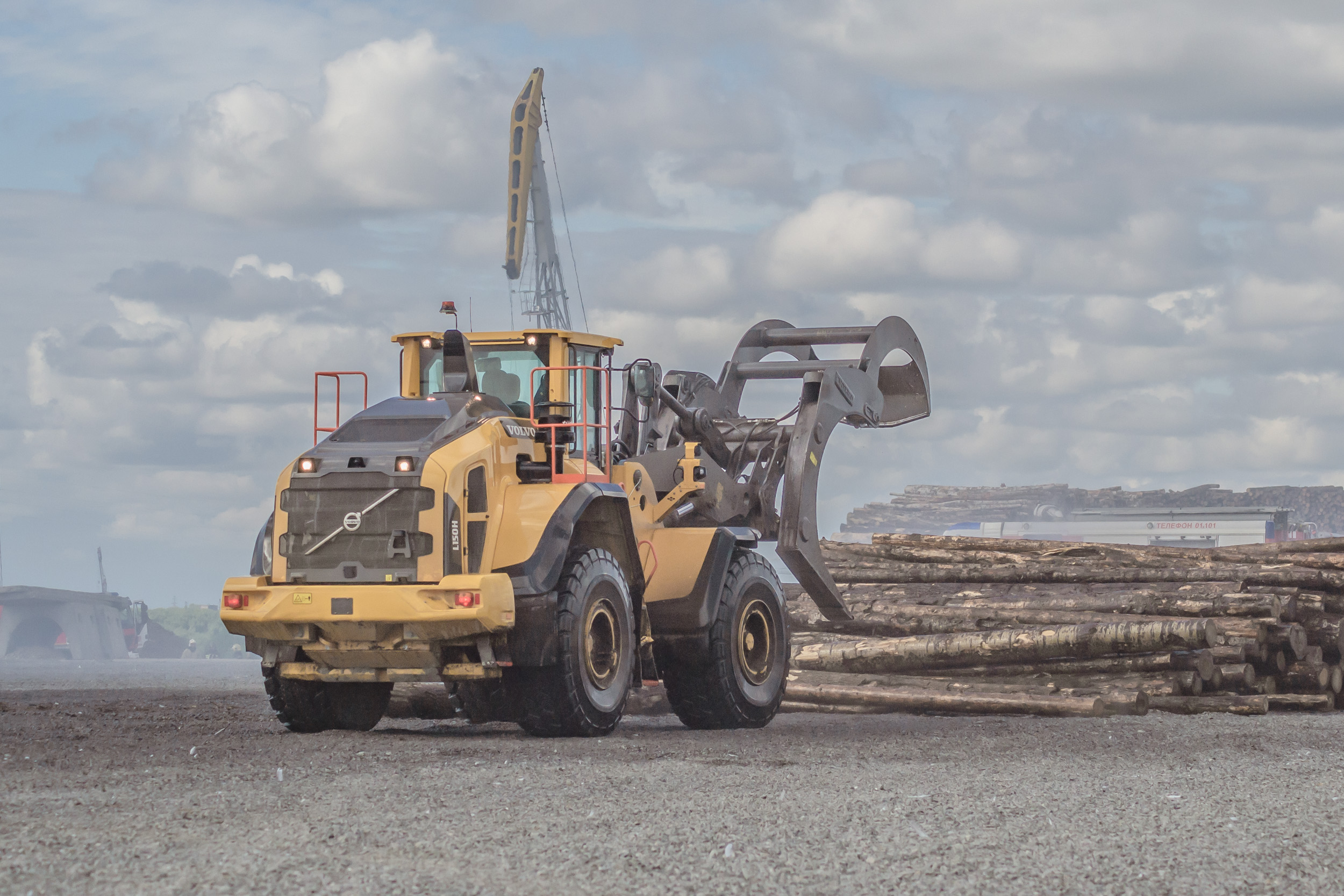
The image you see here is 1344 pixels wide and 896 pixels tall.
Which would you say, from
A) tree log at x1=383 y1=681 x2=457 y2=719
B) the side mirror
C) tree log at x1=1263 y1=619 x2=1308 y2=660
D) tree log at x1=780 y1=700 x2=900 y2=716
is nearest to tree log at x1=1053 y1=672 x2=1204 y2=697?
tree log at x1=1263 y1=619 x2=1308 y2=660

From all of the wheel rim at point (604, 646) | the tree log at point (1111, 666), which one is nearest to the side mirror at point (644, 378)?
the wheel rim at point (604, 646)

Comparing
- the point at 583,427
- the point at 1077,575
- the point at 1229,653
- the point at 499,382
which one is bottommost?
the point at 1229,653

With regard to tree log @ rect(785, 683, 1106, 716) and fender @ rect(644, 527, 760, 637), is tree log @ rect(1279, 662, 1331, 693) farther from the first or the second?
fender @ rect(644, 527, 760, 637)

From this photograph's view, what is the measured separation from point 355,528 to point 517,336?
89.8 inches

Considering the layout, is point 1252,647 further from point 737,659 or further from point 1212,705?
point 737,659

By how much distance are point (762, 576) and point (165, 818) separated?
683 cm

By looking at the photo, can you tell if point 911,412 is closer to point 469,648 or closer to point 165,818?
point 469,648

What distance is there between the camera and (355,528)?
10281 mm

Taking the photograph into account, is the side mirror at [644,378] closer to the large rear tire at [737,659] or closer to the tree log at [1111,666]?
the large rear tire at [737,659]

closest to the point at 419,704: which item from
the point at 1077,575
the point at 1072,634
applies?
the point at 1072,634

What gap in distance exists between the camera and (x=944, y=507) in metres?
66.6

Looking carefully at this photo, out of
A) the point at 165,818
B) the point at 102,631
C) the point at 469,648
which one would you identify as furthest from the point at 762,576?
the point at 102,631

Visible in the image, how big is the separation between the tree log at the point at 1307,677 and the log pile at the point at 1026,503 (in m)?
46.5

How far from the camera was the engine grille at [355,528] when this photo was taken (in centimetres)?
1017
